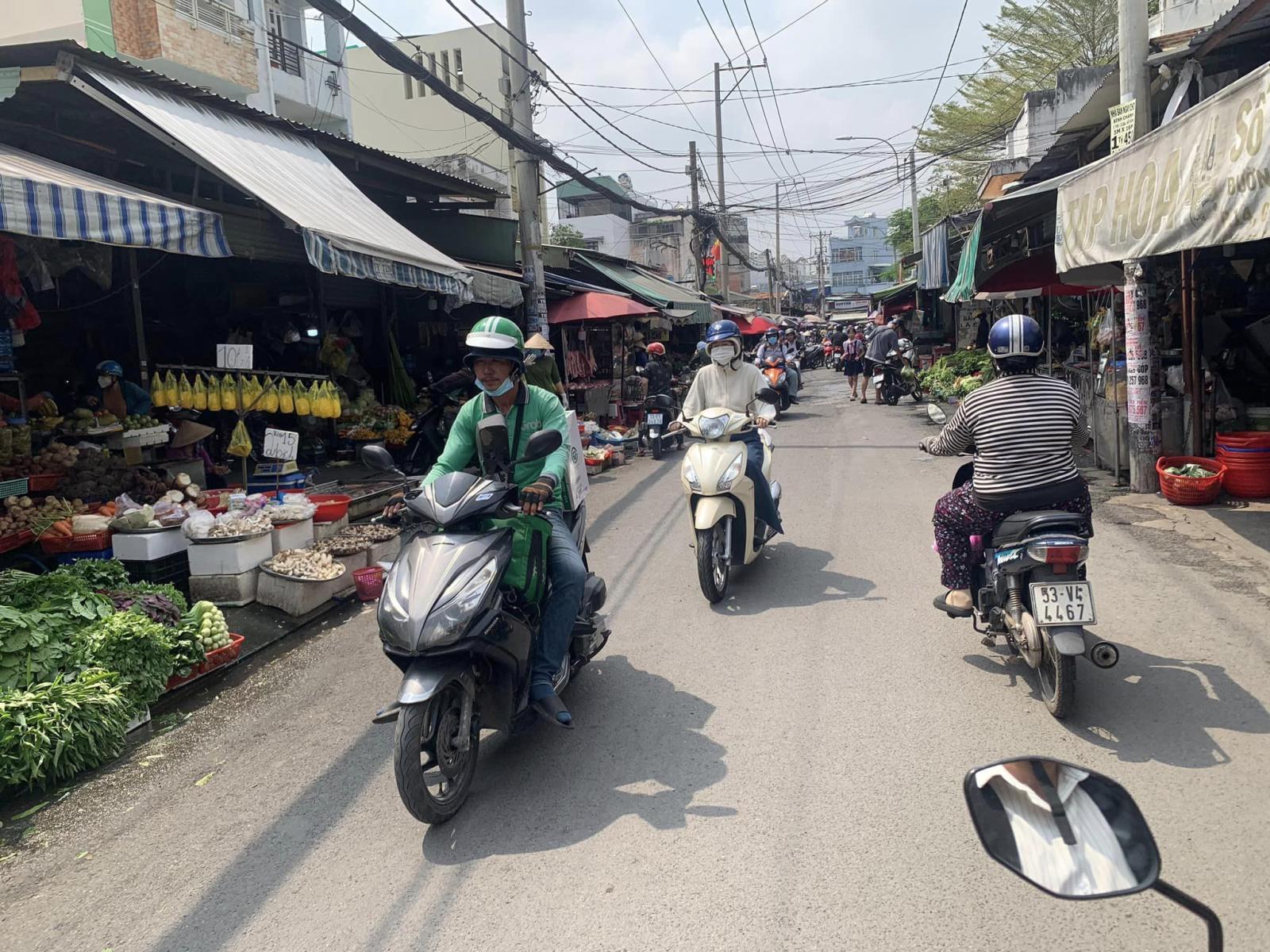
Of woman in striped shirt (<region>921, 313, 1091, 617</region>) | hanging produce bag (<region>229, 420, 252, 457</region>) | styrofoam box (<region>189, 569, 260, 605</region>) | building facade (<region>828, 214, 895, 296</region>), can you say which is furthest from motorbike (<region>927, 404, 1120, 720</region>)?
building facade (<region>828, 214, 895, 296</region>)

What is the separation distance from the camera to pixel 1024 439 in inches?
177

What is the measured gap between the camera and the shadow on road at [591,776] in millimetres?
3582

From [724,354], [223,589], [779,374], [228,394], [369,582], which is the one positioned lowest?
[369,582]

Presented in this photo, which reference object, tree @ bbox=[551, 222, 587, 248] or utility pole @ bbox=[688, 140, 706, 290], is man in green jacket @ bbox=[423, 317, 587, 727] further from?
tree @ bbox=[551, 222, 587, 248]

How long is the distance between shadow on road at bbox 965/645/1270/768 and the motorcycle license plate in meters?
0.49

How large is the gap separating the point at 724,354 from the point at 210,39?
746 inches

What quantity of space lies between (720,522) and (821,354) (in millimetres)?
36219

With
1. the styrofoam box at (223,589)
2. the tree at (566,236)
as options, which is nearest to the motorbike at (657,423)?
the styrofoam box at (223,589)

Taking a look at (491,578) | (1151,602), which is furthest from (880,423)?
(491,578)

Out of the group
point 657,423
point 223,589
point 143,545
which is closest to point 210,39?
point 657,423

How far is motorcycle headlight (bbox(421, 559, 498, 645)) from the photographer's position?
3.53 metres

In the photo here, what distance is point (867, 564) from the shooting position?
286 inches

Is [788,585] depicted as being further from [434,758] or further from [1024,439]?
[434,758]

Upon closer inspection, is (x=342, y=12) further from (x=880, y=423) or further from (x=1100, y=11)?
(x=1100, y=11)
